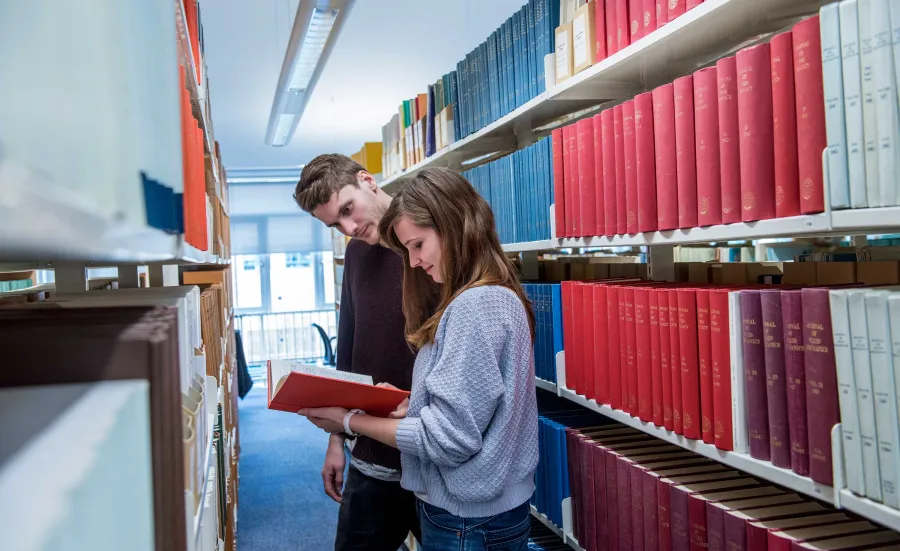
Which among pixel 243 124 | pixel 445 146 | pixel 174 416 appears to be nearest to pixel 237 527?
pixel 445 146

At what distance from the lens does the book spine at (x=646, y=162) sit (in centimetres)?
147

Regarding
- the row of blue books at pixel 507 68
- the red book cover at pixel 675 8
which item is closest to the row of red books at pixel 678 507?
the red book cover at pixel 675 8

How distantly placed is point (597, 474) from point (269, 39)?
12.6ft

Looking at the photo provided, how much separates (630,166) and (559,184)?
0.37 m

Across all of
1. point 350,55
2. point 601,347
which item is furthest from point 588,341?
point 350,55

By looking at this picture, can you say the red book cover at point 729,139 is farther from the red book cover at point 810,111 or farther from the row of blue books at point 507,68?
the row of blue books at point 507,68

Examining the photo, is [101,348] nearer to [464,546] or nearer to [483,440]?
[483,440]

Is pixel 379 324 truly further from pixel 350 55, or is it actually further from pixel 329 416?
pixel 350 55

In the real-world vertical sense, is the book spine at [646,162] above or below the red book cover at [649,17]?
below

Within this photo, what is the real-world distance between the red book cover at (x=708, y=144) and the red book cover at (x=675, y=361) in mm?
191

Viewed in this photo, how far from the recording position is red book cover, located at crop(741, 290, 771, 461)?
45.3 inches

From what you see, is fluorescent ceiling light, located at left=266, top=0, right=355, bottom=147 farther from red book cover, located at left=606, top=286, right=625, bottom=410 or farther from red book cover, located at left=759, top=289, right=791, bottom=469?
red book cover, located at left=759, top=289, right=791, bottom=469

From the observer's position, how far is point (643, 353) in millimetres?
1502

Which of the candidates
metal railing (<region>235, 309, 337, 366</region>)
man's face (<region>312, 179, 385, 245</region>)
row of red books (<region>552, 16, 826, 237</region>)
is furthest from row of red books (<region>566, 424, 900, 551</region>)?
metal railing (<region>235, 309, 337, 366</region>)
